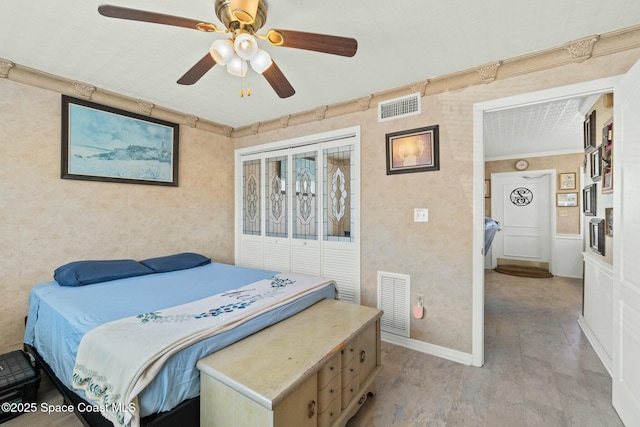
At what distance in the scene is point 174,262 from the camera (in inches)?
115

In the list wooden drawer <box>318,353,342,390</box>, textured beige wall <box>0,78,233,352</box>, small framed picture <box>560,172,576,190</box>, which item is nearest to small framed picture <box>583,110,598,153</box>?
small framed picture <box>560,172,576,190</box>

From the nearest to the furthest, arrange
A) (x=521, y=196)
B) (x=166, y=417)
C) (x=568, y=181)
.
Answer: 1. (x=166, y=417)
2. (x=568, y=181)
3. (x=521, y=196)

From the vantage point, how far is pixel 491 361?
7.79 feet

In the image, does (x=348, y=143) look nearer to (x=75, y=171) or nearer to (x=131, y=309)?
(x=131, y=309)

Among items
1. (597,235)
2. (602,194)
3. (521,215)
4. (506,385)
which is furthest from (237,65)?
(521,215)

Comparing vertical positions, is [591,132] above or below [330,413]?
above

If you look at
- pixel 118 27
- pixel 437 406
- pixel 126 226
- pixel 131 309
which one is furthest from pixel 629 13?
pixel 126 226

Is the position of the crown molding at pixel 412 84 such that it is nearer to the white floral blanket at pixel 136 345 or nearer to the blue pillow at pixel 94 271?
the blue pillow at pixel 94 271

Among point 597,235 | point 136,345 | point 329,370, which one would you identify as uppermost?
point 597,235

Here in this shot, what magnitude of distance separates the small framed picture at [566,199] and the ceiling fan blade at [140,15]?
666cm

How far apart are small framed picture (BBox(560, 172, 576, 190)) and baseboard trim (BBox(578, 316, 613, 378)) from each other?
3.24m

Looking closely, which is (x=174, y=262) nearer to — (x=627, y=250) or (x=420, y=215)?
(x=420, y=215)

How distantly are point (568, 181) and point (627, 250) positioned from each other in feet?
15.7

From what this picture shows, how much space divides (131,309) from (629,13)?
3.55 meters
